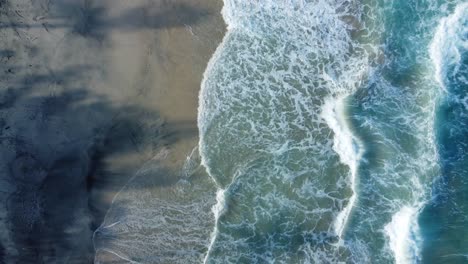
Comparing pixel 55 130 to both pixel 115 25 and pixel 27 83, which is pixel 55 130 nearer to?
pixel 27 83

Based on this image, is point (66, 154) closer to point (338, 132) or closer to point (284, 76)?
point (284, 76)

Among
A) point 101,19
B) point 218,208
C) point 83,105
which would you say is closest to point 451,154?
point 218,208

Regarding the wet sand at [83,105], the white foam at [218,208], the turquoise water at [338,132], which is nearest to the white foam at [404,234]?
the turquoise water at [338,132]

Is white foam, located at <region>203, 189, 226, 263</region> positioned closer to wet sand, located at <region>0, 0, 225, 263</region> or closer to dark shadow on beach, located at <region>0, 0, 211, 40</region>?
wet sand, located at <region>0, 0, 225, 263</region>

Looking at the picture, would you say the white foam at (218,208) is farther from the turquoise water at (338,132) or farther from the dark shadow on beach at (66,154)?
the dark shadow on beach at (66,154)

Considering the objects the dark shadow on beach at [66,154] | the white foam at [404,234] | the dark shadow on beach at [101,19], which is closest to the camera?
the white foam at [404,234]

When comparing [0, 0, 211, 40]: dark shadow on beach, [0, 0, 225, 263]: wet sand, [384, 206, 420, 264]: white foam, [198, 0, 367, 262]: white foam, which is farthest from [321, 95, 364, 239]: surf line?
[0, 0, 211, 40]: dark shadow on beach
